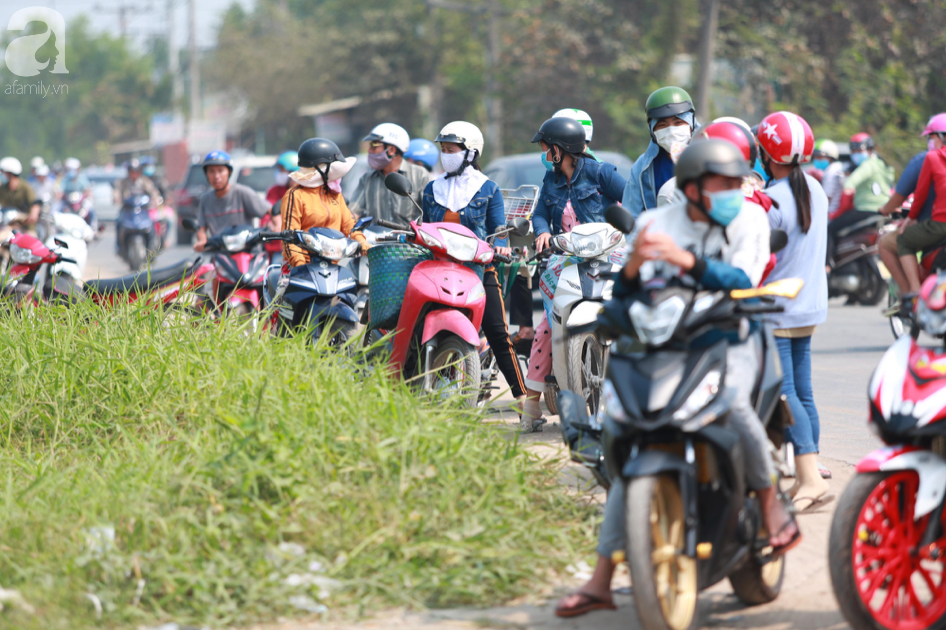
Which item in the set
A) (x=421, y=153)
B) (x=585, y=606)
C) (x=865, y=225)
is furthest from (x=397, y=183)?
(x=865, y=225)

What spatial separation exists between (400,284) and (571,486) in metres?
1.97

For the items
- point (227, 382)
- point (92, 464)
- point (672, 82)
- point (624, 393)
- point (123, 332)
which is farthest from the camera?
point (672, 82)

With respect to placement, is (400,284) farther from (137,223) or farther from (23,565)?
(137,223)

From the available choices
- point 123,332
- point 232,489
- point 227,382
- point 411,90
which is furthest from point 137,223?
point 411,90

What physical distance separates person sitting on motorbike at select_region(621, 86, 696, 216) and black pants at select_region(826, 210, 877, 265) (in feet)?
27.1

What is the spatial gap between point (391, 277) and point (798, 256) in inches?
101

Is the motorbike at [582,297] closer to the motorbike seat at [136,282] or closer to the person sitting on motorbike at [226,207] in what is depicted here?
the motorbike seat at [136,282]

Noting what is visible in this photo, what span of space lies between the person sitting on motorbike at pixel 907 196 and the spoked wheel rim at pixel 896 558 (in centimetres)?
548

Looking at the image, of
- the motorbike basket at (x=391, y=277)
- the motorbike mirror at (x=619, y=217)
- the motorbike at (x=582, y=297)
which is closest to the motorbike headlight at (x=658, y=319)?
the motorbike mirror at (x=619, y=217)

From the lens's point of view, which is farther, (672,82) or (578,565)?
(672,82)

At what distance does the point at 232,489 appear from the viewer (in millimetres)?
4410

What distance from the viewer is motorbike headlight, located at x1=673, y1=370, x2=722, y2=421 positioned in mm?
3568

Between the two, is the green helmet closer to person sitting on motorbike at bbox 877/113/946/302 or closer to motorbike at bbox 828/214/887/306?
person sitting on motorbike at bbox 877/113/946/302

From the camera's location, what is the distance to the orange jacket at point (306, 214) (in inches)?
307
